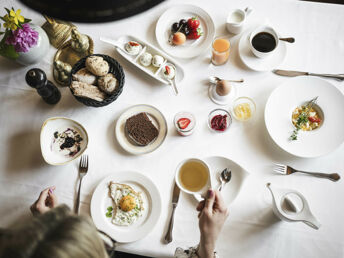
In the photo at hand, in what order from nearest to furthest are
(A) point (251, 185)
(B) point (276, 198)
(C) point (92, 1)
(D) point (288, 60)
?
1. (C) point (92, 1)
2. (B) point (276, 198)
3. (A) point (251, 185)
4. (D) point (288, 60)

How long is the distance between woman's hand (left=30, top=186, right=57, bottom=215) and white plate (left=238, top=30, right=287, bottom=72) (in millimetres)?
1078

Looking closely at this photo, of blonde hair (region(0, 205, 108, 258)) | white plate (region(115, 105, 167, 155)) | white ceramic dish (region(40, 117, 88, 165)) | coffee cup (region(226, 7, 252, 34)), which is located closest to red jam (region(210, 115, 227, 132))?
white plate (region(115, 105, 167, 155))

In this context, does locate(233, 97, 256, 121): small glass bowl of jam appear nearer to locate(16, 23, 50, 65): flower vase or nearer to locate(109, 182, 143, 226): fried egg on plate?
locate(109, 182, 143, 226): fried egg on plate

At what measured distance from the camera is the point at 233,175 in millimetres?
1244

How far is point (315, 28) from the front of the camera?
137 centimetres

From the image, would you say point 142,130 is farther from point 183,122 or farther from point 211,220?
point 211,220

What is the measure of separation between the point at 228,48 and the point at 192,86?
0.80 feet

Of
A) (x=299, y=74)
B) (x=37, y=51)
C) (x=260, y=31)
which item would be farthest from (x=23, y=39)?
(x=299, y=74)

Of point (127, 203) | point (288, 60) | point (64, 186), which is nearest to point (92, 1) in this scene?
point (127, 203)

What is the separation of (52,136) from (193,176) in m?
0.69

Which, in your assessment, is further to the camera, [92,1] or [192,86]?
[192,86]

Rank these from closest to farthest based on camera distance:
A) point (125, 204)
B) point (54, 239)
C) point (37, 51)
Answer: point (54, 239) → point (125, 204) → point (37, 51)

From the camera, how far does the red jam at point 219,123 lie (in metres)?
1.28

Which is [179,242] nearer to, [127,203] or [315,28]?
[127,203]
